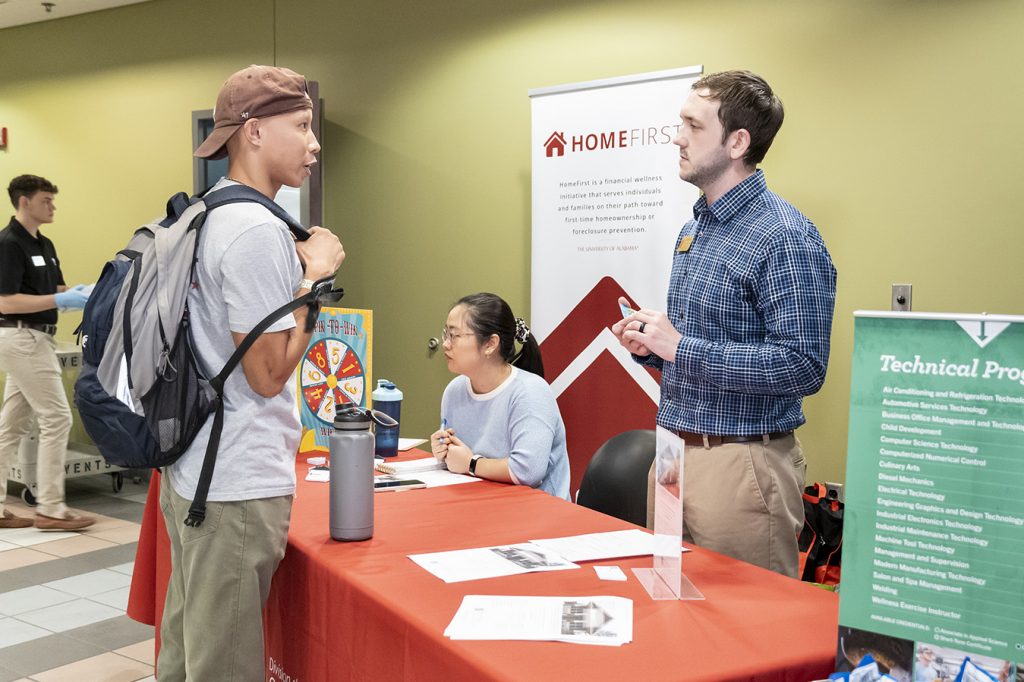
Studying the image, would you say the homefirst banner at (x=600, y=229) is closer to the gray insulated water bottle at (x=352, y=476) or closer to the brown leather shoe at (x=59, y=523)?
the gray insulated water bottle at (x=352, y=476)

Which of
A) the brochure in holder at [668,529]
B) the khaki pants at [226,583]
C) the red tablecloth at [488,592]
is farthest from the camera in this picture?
the khaki pants at [226,583]

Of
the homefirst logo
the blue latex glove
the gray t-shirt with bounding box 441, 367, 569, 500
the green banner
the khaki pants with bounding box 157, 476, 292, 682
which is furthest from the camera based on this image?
the blue latex glove

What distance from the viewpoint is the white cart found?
5.00 meters

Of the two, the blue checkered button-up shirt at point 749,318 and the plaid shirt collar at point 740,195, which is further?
the plaid shirt collar at point 740,195

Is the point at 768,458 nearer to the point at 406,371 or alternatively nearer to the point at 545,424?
the point at 545,424

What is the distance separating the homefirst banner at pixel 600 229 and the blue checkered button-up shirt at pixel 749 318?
1670mm

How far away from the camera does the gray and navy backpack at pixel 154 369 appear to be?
1427 mm

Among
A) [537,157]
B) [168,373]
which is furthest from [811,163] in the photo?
[168,373]

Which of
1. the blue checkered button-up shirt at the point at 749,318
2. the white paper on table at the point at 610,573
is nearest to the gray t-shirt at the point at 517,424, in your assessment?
the blue checkered button-up shirt at the point at 749,318

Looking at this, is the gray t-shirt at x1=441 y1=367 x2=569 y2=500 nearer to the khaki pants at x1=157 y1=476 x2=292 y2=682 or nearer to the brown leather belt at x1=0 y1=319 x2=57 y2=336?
the khaki pants at x1=157 y1=476 x2=292 y2=682

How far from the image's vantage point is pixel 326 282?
1562 mm

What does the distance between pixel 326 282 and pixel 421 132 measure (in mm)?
3363

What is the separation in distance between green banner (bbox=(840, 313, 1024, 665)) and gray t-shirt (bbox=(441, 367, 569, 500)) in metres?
1.39

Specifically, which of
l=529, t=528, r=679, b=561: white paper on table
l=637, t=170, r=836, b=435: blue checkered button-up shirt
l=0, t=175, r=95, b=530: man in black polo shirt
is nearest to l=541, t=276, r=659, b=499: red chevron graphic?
l=637, t=170, r=836, b=435: blue checkered button-up shirt
